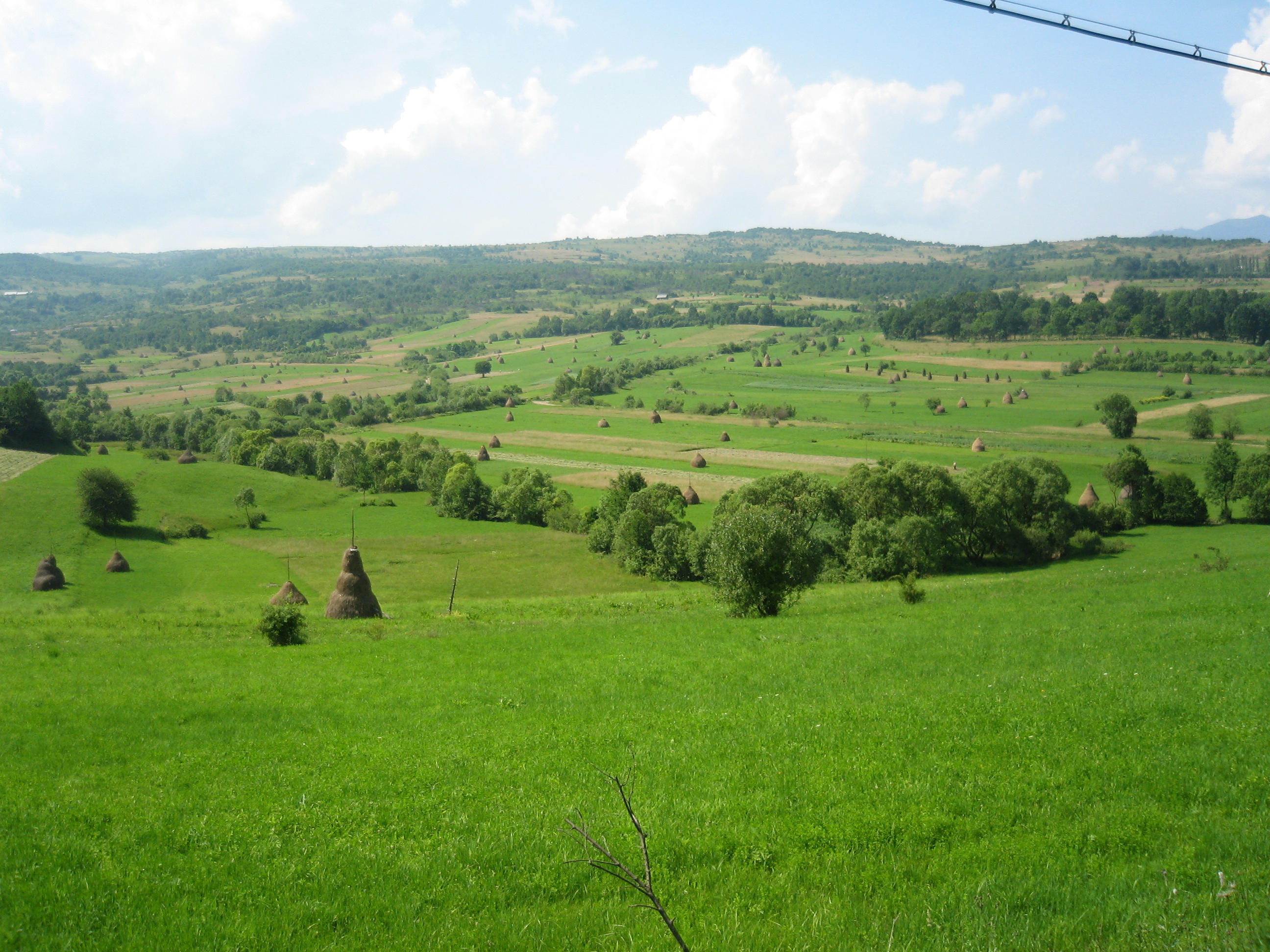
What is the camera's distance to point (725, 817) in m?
10.3

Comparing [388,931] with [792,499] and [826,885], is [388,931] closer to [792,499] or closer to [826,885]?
[826,885]

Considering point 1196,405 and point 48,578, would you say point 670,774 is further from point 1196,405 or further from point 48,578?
point 1196,405

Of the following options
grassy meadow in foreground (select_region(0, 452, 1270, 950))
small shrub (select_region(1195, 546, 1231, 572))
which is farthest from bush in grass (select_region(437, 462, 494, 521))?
small shrub (select_region(1195, 546, 1231, 572))

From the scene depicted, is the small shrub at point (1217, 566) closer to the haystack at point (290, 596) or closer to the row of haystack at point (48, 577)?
the haystack at point (290, 596)

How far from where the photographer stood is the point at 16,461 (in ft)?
259

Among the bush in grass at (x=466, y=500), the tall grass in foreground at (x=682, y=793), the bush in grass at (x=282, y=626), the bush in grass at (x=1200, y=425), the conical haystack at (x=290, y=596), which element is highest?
the tall grass in foreground at (x=682, y=793)

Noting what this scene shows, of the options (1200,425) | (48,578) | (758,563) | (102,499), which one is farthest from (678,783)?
(1200,425)

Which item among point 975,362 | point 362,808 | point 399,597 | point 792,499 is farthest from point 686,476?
point 975,362

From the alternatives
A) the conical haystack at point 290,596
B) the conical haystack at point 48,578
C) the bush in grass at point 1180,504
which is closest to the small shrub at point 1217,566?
the bush in grass at point 1180,504

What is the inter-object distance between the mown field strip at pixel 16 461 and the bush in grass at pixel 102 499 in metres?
12.1

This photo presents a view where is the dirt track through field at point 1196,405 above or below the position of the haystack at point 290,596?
above

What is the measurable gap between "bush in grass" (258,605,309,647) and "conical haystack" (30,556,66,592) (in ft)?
100

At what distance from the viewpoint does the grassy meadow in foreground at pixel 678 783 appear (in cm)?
786

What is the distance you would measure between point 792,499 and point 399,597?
25627mm
